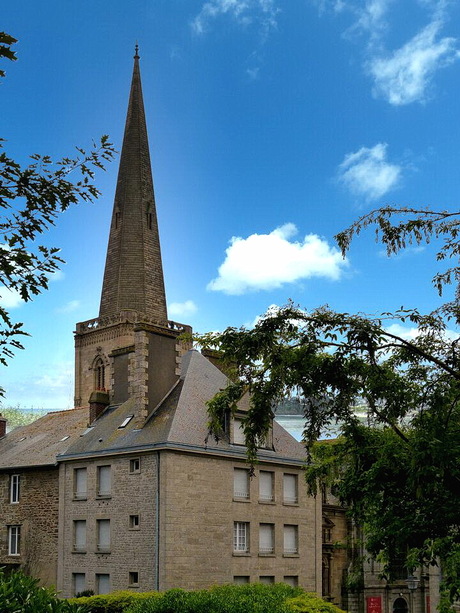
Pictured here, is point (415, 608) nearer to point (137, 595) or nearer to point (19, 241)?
point (137, 595)

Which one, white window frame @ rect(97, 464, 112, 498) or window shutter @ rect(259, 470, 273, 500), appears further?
window shutter @ rect(259, 470, 273, 500)

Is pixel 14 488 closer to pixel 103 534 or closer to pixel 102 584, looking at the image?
pixel 103 534

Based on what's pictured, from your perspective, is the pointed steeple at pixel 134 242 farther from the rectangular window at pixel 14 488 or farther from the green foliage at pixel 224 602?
the green foliage at pixel 224 602

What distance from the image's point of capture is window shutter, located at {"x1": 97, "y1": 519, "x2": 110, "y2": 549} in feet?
116

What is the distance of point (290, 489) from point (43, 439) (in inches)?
496

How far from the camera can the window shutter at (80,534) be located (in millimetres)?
36438

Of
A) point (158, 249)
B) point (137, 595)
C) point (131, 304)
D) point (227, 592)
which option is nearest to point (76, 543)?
point (137, 595)

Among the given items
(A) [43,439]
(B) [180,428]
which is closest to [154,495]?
(B) [180,428]

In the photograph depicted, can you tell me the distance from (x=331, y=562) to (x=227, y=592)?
2506 centimetres

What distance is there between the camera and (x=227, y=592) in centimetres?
2477

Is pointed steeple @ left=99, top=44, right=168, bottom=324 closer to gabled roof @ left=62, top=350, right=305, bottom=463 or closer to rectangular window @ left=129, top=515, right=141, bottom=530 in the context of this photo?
gabled roof @ left=62, top=350, right=305, bottom=463

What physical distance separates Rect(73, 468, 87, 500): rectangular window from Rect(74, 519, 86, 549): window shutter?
1075 millimetres

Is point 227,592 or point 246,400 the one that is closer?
point 227,592

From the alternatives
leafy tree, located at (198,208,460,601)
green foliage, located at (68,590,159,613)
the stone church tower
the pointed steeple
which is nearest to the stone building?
green foliage, located at (68,590,159,613)
